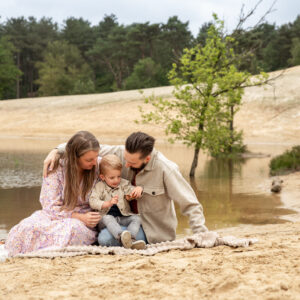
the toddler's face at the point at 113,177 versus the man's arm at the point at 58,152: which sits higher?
the man's arm at the point at 58,152

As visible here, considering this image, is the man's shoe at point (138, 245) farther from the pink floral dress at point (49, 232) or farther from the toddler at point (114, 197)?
the pink floral dress at point (49, 232)

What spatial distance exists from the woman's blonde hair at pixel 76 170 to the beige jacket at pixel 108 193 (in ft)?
0.41

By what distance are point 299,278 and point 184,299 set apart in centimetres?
88

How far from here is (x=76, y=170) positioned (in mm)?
4887

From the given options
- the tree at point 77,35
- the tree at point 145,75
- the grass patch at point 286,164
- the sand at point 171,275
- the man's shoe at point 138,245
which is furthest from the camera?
the tree at point 77,35

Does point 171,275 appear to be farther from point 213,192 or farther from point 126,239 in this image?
point 213,192

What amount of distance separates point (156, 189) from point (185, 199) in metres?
0.36

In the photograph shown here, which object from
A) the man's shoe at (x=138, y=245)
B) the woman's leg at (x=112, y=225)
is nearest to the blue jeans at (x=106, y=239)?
the woman's leg at (x=112, y=225)

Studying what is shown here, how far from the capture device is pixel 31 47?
206 feet

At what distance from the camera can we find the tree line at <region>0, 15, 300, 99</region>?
53656mm

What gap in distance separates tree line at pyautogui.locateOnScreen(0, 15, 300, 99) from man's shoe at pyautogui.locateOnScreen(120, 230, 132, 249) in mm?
46918

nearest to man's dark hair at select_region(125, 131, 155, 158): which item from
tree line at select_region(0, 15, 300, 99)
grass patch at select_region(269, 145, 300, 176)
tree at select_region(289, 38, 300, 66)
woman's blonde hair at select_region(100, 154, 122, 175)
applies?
woman's blonde hair at select_region(100, 154, 122, 175)

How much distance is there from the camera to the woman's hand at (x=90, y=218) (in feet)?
15.8

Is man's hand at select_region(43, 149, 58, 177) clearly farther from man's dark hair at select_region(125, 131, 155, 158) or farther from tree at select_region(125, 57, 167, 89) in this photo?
tree at select_region(125, 57, 167, 89)
